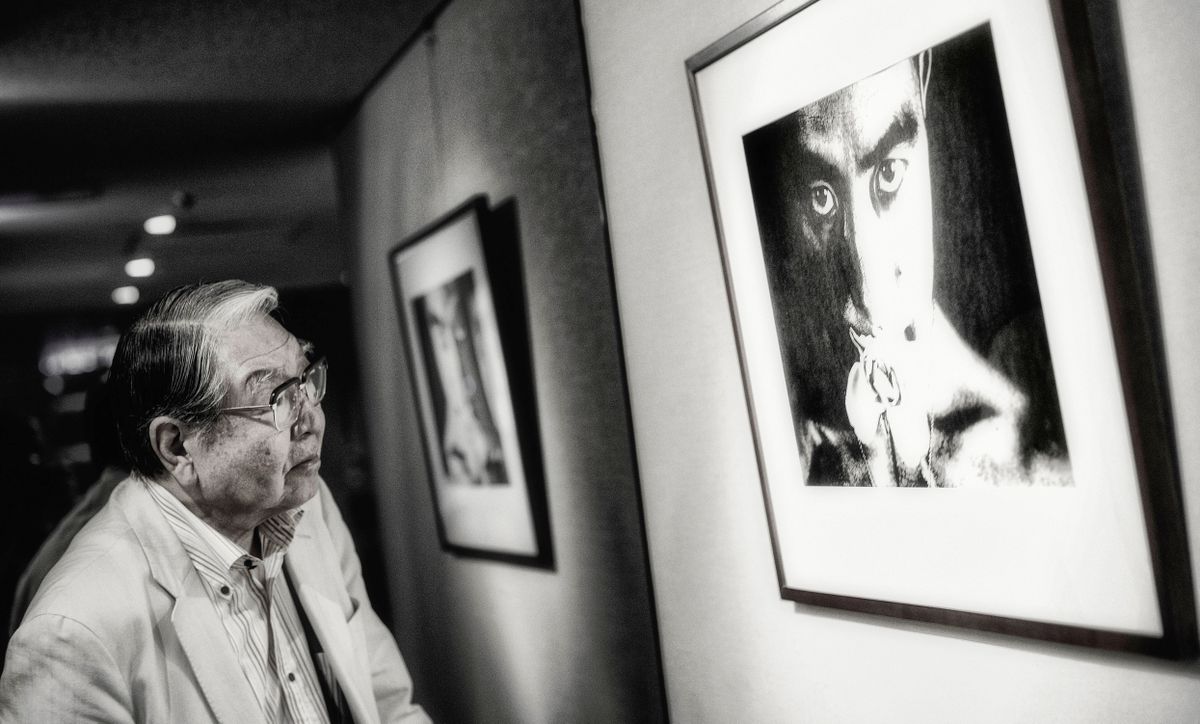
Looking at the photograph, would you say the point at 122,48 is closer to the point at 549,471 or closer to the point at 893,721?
the point at 549,471

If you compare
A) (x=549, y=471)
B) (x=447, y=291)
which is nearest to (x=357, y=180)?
(x=447, y=291)

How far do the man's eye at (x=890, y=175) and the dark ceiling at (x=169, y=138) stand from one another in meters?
0.82

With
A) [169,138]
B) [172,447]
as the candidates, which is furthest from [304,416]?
[169,138]

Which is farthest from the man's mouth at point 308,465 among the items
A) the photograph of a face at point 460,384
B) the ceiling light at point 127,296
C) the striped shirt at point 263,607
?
the ceiling light at point 127,296

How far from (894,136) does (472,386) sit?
0.78m

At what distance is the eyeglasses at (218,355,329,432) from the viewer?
3.84ft

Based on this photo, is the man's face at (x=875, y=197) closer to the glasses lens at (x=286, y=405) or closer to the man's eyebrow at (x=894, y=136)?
the man's eyebrow at (x=894, y=136)

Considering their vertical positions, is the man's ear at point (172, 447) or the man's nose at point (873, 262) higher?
the man's nose at point (873, 262)

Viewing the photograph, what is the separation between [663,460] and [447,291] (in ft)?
1.69

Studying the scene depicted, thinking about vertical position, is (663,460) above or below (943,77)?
below

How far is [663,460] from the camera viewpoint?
5.15 ft

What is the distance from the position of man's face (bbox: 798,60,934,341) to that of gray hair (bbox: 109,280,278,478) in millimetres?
819

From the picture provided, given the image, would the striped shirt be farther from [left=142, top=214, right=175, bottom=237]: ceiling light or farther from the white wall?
the white wall

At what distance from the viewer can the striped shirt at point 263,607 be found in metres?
1.20
